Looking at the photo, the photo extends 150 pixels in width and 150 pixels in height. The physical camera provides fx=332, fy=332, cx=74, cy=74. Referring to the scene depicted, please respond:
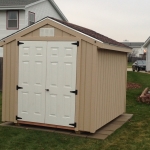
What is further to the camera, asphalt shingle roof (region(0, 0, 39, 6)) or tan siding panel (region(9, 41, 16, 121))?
asphalt shingle roof (region(0, 0, 39, 6))

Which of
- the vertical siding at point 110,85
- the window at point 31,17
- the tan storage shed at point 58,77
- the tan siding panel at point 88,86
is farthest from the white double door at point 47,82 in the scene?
the window at point 31,17

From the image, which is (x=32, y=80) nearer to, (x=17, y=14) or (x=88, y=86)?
(x=88, y=86)

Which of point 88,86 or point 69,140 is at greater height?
point 88,86

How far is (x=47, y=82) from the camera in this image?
27.6ft

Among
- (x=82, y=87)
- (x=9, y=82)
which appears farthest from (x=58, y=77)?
(x=9, y=82)

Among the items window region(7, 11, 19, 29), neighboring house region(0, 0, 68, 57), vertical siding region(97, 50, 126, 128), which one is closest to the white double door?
vertical siding region(97, 50, 126, 128)

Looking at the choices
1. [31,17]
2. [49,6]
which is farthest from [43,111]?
[49,6]

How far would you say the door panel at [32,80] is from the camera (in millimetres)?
8469

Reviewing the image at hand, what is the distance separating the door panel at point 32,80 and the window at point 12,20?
15.8 meters

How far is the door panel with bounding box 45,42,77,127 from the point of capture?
8117mm

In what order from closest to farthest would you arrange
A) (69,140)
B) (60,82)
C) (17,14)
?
(69,140) < (60,82) < (17,14)

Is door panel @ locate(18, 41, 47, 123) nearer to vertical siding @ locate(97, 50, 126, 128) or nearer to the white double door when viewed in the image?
the white double door

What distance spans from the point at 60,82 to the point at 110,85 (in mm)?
1637

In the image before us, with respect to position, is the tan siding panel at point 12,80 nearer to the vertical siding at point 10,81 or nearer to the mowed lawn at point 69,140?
the vertical siding at point 10,81
